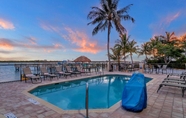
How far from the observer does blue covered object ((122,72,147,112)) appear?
3119 millimetres

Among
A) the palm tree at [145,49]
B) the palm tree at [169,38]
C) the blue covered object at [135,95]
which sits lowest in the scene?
the blue covered object at [135,95]

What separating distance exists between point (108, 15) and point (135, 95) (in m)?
11.3

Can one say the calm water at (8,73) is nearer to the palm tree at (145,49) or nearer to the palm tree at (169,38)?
the palm tree at (145,49)

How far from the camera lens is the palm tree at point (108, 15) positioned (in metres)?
12.8

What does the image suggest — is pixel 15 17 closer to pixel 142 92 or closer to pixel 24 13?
pixel 24 13

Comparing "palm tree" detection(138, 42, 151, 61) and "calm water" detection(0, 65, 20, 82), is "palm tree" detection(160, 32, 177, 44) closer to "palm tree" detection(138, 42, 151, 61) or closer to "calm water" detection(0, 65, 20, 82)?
"palm tree" detection(138, 42, 151, 61)

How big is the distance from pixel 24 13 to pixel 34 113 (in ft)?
30.1

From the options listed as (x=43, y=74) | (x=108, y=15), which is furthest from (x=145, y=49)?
(x=43, y=74)

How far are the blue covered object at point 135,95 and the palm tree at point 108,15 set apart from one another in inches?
403

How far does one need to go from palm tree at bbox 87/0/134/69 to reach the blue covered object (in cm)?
1024

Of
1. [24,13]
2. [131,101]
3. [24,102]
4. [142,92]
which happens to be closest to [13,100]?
[24,102]

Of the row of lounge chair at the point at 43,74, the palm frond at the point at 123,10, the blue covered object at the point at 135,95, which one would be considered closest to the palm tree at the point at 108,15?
the palm frond at the point at 123,10

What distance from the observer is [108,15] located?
13008mm

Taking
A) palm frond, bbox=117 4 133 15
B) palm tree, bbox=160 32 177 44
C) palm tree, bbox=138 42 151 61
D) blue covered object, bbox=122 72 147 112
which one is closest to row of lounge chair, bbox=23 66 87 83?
blue covered object, bbox=122 72 147 112
